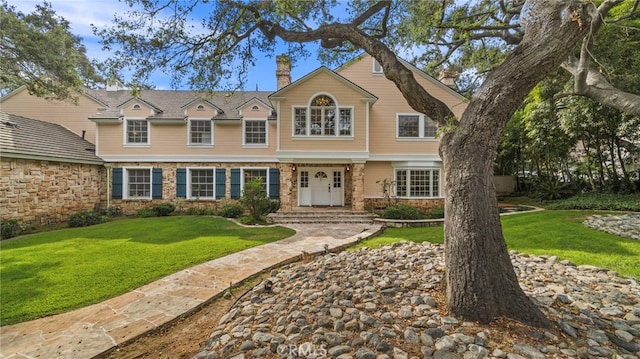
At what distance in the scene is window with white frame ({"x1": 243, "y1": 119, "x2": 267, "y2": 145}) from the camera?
A: 46.8 ft

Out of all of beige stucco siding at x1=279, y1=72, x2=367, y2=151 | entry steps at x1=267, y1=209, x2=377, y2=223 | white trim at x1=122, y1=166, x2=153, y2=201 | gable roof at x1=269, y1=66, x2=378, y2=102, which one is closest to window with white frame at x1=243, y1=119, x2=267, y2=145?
beige stucco siding at x1=279, y1=72, x2=367, y2=151

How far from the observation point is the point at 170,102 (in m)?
15.3

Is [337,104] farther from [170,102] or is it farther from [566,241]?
[170,102]

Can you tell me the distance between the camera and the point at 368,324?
3123 mm

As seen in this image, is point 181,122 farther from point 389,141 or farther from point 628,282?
point 628,282

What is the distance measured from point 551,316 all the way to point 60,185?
16635 millimetres

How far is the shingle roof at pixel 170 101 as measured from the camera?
1413 cm

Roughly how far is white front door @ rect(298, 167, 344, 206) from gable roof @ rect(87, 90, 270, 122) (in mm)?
5068

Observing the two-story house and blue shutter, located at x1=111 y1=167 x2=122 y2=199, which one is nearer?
the two-story house

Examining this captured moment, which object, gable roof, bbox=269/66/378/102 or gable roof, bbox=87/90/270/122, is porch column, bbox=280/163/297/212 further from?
gable roof, bbox=87/90/270/122

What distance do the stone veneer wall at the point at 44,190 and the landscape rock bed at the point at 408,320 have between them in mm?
11738

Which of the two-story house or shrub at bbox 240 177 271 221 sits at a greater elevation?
the two-story house

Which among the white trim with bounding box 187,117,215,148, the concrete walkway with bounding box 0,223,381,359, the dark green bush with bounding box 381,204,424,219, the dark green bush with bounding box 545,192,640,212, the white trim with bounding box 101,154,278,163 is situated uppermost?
the white trim with bounding box 187,117,215,148

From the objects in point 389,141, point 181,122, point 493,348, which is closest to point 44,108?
point 181,122
